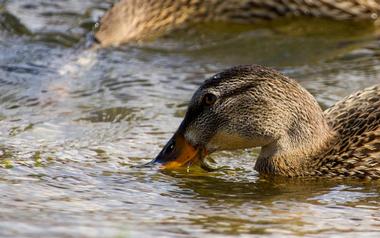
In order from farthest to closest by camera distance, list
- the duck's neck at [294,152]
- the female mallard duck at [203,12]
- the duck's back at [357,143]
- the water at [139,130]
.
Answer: the female mallard duck at [203,12] < the duck's neck at [294,152] < the duck's back at [357,143] < the water at [139,130]

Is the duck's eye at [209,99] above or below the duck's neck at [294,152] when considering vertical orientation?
above

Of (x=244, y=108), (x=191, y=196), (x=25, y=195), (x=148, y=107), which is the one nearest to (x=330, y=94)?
(x=148, y=107)

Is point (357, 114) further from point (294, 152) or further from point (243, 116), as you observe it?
point (243, 116)

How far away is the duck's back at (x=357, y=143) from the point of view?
8969mm

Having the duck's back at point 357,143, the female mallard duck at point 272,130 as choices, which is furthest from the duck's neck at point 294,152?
the duck's back at point 357,143

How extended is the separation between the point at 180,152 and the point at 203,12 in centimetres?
598

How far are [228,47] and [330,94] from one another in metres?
2.41

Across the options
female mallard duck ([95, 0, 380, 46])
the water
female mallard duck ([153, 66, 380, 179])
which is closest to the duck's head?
female mallard duck ([153, 66, 380, 179])

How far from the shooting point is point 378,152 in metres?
8.97

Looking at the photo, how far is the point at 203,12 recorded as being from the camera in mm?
14680

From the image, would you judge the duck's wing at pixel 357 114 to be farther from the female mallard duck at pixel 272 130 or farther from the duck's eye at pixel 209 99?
the duck's eye at pixel 209 99

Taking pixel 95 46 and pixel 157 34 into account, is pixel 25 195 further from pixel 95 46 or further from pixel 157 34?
pixel 157 34

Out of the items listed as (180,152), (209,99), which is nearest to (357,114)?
(209,99)

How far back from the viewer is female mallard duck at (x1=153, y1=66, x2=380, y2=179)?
8.84 metres
